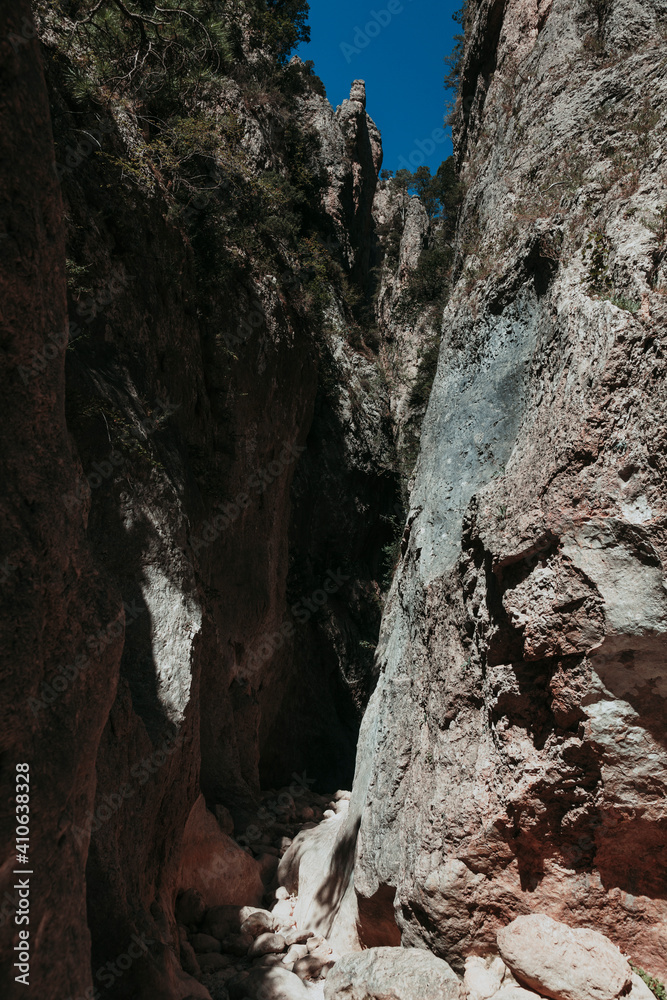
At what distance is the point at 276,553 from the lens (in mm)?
12180

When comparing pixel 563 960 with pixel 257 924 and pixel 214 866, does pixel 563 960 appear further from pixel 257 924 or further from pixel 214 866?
pixel 214 866

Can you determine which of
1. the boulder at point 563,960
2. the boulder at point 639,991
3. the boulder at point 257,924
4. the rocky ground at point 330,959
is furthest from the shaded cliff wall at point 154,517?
the boulder at point 639,991

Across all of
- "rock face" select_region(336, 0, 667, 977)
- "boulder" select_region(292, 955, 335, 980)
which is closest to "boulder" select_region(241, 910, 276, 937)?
"boulder" select_region(292, 955, 335, 980)

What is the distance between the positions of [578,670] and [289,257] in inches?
422

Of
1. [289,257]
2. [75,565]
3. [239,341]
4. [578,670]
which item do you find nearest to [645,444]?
[578,670]

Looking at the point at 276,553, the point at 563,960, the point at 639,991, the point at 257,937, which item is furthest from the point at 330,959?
the point at 276,553

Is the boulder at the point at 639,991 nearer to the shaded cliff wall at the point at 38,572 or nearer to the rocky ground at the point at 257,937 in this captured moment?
the rocky ground at the point at 257,937

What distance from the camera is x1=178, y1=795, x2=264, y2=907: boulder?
7.43m

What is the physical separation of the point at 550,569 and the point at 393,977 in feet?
10.3

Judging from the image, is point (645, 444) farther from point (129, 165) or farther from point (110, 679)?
point (129, 165)

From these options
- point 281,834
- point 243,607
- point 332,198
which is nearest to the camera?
point 281,834

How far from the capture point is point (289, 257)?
12.9 meters

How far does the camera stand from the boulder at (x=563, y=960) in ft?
12.9

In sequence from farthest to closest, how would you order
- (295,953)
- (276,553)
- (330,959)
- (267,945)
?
(276,553)
(267,945)
(295,953)
(330,959)
